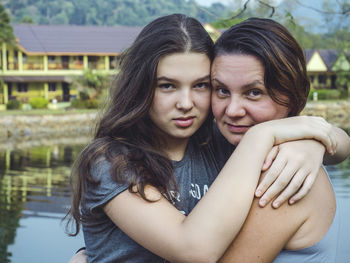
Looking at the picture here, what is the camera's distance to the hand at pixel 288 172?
4.43 feet

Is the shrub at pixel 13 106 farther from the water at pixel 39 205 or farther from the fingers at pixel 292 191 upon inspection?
the fingers at pixel 292 191

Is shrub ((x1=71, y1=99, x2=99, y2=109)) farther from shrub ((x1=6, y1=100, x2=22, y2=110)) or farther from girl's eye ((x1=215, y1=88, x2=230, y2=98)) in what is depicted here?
girl's eye ((x1=215, y1=88, x2=230, y2=98))

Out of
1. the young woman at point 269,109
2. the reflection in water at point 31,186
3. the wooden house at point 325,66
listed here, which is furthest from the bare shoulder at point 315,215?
the wooden house at point 325,66

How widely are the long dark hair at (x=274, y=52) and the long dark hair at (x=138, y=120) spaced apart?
16 cm

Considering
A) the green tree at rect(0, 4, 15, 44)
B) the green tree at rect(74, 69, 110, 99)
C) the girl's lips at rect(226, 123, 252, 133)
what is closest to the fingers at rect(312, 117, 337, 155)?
the girl's lips at rect(226, 123, 252, 133)

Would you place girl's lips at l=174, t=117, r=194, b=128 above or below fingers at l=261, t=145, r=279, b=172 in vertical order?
below

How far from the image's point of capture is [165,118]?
170 cm

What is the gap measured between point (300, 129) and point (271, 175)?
19 cm

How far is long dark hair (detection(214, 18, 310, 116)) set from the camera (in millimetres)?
1552

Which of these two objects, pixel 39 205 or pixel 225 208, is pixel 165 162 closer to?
pixel 225 208

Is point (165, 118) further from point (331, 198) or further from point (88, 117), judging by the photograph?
point (88, 117)

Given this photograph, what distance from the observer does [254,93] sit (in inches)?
63.4

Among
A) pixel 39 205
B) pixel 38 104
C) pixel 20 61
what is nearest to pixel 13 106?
pixel 38 104

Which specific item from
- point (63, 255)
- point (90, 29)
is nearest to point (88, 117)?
point (90, 29)
